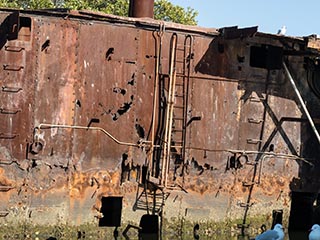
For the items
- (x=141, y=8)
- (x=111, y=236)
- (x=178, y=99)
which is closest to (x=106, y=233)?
(x=111, y=236)

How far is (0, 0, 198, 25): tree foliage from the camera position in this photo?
105ft

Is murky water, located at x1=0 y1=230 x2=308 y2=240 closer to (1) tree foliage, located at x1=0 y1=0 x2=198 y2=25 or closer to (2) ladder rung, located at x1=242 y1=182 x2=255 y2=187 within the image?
A: (2) ladder rung, located at x1=242 y1=182 x2=255 y2=187

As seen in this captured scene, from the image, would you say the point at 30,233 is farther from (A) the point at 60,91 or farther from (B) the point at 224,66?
(B) the point at 224,66

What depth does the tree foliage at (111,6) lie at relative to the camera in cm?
3206

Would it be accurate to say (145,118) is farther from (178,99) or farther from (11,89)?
(11,89)

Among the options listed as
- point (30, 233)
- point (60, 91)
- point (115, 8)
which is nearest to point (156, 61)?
point (60, 91)

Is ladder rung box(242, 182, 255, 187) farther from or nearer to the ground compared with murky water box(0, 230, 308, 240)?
farther from the ground

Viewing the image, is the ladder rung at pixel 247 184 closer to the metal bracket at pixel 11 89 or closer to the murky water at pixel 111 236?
the murky water at pixel 111 236

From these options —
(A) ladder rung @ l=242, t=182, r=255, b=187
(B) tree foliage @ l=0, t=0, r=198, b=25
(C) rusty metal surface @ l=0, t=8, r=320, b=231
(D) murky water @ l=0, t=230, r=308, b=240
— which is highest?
(B) tree foliage @ l=0, t=0, r=198, b=25

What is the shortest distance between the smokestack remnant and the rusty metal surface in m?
1.54

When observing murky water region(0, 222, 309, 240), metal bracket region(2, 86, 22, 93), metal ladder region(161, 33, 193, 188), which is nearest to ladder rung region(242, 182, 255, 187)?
murky water region(0, 222, 309, 240)

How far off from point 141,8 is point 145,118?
3031 millimetres

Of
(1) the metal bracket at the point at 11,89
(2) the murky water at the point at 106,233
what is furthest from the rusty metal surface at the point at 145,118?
(2) the murky water at the point at 106,233

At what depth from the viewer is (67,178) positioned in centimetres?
1302
